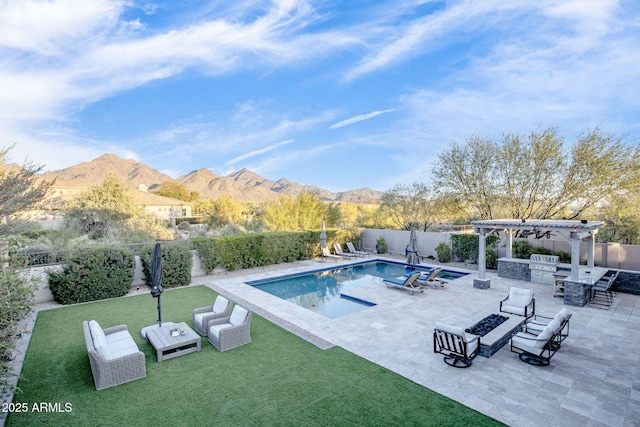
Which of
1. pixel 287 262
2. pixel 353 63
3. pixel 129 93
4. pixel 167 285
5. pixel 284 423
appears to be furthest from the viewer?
Result: pixel 129 93

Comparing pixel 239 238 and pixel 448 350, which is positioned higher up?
pixel 239 238

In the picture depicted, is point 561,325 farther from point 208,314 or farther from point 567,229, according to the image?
point 208,314

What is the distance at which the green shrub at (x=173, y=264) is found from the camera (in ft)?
38.5

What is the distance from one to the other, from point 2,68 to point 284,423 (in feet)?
65.1

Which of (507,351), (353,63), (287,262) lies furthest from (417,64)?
(507,351)

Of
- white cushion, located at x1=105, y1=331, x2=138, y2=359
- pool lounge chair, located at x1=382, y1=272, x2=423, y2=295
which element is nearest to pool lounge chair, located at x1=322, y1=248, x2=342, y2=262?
pool lounge chair, located at x1=382, y1=272, x2=423, y2=295

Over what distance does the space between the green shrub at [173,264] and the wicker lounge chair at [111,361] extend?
6098 mm

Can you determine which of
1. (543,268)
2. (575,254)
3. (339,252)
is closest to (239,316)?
(575,254)

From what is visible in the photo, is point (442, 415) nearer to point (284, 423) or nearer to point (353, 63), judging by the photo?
point (284, 423)

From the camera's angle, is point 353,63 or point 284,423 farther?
point 353,63

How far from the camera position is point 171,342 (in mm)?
6102

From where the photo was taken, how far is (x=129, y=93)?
3644 cm

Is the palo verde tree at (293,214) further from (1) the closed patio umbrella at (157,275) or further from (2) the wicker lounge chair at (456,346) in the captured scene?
(2) the wicker lounge chair at (456,346)

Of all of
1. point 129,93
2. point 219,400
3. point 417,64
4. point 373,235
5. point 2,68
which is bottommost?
point 219,400
